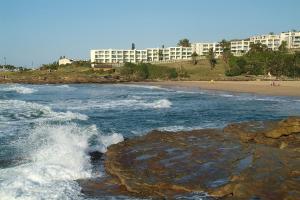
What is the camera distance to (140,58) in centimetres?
18462

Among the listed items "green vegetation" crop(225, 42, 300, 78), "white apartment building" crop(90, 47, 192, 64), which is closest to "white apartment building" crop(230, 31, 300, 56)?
"white apartment building" crop(90, 47, 192, 64)

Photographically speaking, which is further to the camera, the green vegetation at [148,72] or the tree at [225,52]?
the tree at [225,52]

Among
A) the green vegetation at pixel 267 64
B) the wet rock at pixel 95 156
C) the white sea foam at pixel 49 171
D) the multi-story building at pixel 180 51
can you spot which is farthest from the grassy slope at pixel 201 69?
the wet rock at pixel 95 156

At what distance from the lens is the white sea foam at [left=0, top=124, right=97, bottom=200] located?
9.48 metres

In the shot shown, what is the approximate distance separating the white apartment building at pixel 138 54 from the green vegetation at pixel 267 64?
206 ft

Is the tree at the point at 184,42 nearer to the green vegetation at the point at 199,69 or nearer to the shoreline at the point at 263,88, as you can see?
the green vegetation at the point at 199,69

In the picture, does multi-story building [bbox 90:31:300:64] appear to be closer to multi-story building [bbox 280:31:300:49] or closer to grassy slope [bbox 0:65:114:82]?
multi-story building [bbox 280:31:300:49]

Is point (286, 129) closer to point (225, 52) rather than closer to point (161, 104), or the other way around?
point (161, 104)

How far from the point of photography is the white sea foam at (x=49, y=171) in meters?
9.48

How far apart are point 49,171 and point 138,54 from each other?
176m

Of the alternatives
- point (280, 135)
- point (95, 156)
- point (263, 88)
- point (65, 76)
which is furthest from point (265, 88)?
point (65, 76)

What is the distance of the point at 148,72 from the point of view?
373ft

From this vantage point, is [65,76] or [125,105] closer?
[125,105]

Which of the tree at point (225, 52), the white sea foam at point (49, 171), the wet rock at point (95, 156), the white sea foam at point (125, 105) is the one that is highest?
the tree at point (225, 52)
